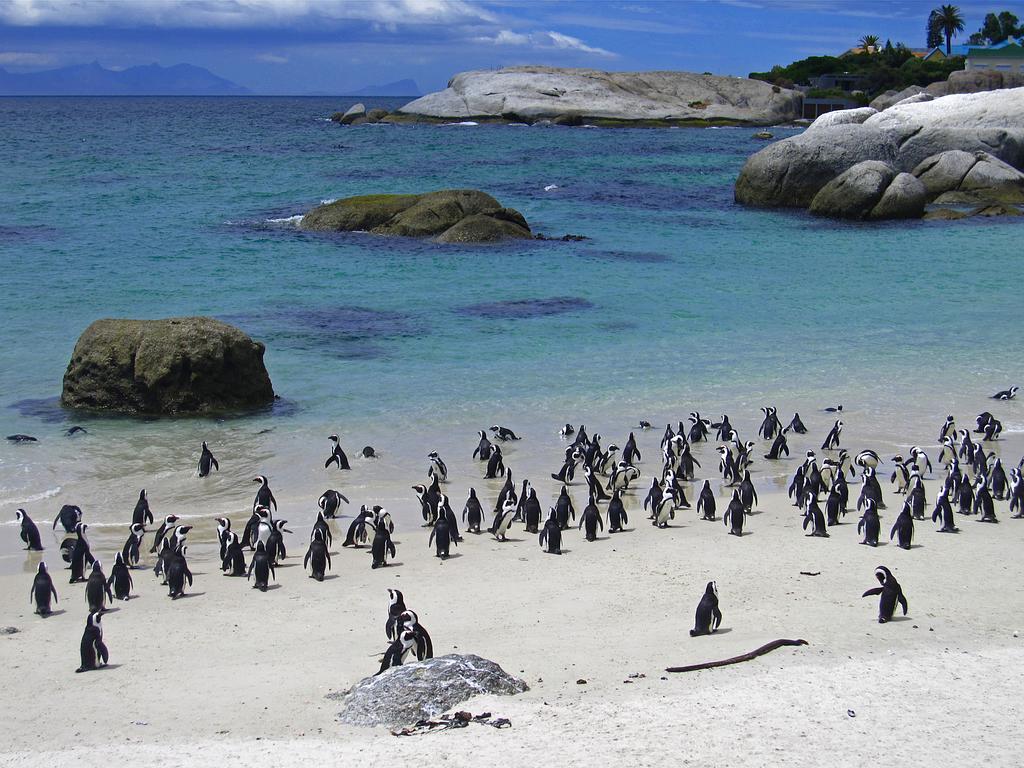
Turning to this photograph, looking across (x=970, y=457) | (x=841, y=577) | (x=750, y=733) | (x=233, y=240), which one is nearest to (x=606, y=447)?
(x=970, y=457)

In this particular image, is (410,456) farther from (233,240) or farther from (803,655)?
(233,240)

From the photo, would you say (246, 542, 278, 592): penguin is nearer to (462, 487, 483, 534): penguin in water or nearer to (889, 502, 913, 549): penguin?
(462, 487, 483, 534): penguin in water

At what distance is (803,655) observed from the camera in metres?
8.26

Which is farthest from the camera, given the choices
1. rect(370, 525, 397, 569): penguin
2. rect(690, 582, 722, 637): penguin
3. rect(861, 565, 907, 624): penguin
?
rect(370, 525, 397, 569): penguin

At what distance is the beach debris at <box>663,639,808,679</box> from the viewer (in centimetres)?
799

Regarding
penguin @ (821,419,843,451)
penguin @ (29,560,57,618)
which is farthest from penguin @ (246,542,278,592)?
penguin @ (821,419,843,451)

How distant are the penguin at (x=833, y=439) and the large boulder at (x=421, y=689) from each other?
8.51m

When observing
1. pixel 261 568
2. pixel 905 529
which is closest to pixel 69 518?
pixel 261 568

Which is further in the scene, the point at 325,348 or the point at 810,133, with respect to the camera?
the point at 810,133

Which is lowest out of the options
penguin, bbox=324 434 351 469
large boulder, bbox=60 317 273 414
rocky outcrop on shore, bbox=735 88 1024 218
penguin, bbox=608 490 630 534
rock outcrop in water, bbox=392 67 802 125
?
penguin, bbox=608 490 630 534

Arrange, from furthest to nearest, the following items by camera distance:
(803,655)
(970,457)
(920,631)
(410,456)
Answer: (410,456) < (970,457) < (920,631) < (803,655)

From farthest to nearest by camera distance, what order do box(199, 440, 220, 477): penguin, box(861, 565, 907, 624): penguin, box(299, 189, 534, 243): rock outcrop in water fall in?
box(299, 189, 534, 243): rock outcrop in water < box(199, 440, 220, 477): penguin < box(861, 565, 907, 624): penguin

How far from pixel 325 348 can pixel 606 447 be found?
7.15 meters

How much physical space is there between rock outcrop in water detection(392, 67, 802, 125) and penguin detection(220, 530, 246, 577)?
3565 inches
